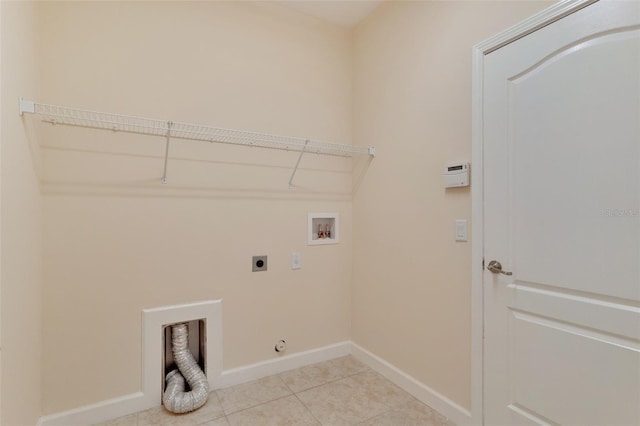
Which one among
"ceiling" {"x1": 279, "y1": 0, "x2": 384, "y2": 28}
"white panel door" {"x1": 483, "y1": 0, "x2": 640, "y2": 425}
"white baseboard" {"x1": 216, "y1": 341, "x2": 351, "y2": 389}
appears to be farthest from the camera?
"ceiling" {"x1": 279, "y1": 0, "x2": 384, "y2": 28}

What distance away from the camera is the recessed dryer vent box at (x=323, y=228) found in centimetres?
254

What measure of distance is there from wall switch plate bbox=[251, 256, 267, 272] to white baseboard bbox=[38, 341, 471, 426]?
0.70m

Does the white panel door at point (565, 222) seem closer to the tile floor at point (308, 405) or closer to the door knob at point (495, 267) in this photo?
the door knob at point (495, 267)

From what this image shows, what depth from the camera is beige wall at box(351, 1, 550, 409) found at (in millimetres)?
1802

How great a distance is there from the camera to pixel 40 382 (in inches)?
66.2

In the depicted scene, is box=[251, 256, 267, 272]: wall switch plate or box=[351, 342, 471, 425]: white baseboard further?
box=[251, 256, 267, 272]: wall switch plate

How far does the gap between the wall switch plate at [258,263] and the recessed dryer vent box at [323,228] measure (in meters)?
0.41

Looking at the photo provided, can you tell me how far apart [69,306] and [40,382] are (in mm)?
411

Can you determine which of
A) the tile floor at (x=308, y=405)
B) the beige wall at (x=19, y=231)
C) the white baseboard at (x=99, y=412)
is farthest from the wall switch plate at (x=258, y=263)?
the beige wall at (x=19, y=231)

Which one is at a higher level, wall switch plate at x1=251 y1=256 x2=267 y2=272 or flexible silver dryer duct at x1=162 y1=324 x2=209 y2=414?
wall switch plate at x1=251 y1=256 x2=267 y2=272

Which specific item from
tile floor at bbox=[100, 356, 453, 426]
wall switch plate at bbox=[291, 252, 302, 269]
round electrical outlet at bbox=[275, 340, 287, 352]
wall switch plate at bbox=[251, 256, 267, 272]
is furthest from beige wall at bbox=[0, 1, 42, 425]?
wall switch plate at bbox=[291, 252, 302, 269]

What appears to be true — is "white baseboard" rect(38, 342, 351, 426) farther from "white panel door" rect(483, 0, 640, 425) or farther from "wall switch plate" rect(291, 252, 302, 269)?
"white panel door" rect(483, 0, 640, 425)

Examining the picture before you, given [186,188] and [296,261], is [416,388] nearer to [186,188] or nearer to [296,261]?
[296,261]

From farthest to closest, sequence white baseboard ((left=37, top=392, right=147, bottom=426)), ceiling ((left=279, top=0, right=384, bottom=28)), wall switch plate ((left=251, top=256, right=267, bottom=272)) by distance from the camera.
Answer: ceiling ((left=279, top=0, right=384, bottom=28)) → wall switch plate ((left=251, top=256, right=267, bottom=272)) → white baseboard ((left=37, top=392, right=147, bottom=426))
